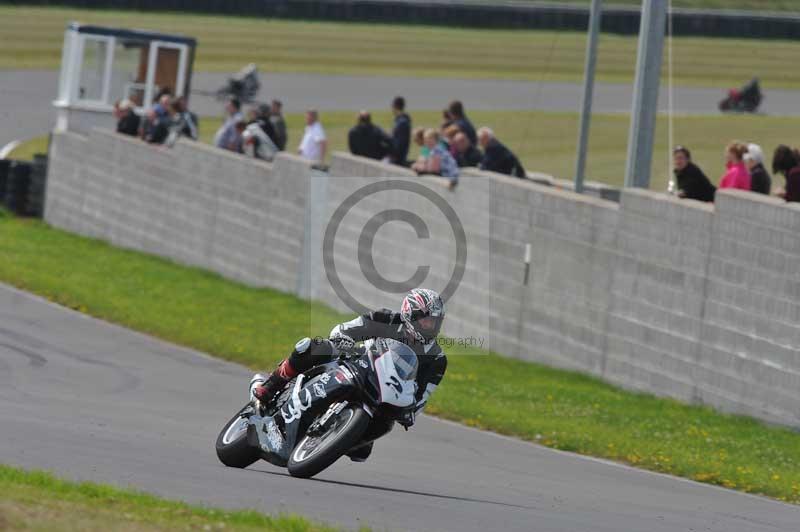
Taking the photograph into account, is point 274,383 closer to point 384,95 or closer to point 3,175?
point 3,175

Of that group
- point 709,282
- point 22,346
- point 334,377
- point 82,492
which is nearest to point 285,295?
point 22,346

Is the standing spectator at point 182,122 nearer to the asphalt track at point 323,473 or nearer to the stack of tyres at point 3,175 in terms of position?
the stack of tyres at point 3,175

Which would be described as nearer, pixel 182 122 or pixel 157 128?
pixel 182 122

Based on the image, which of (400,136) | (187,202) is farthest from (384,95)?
(400,136)

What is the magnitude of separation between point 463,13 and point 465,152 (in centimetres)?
2691

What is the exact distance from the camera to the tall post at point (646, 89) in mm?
17078

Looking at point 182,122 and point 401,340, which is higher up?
point 182,122

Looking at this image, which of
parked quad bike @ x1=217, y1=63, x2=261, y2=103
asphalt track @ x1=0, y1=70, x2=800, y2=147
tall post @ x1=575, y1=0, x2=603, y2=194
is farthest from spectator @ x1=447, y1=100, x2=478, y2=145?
parked quad bike @ x1=217, y1=63, x2=261, y2=103

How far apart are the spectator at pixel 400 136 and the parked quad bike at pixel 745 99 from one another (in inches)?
689

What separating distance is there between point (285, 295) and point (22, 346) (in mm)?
6405

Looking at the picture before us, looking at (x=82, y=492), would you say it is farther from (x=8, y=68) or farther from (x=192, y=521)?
(x=8, y=68)

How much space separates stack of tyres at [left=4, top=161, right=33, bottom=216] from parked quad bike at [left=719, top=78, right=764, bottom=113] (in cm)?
1804

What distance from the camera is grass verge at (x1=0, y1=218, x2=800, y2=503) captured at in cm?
1346

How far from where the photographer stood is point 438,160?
19.5 meters
